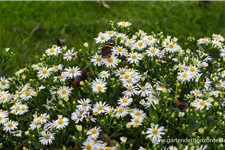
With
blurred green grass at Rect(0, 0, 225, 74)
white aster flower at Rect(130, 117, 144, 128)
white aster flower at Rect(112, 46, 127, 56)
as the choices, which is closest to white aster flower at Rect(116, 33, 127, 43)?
white aster flower at Rect(112, 46, 127, 56)

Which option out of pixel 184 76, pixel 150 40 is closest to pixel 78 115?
pixel 184 76

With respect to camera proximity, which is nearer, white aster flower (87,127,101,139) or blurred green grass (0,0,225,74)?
white aster flower (87,127,101,139)

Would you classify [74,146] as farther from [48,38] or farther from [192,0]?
[192,0]

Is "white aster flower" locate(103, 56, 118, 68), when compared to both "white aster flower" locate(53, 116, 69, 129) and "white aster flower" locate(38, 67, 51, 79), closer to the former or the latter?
"white aster flower" locate(38, 67, 51, 79)

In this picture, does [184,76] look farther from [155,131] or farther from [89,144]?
[89,144]

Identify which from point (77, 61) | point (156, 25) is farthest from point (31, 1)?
point (77, 61)
